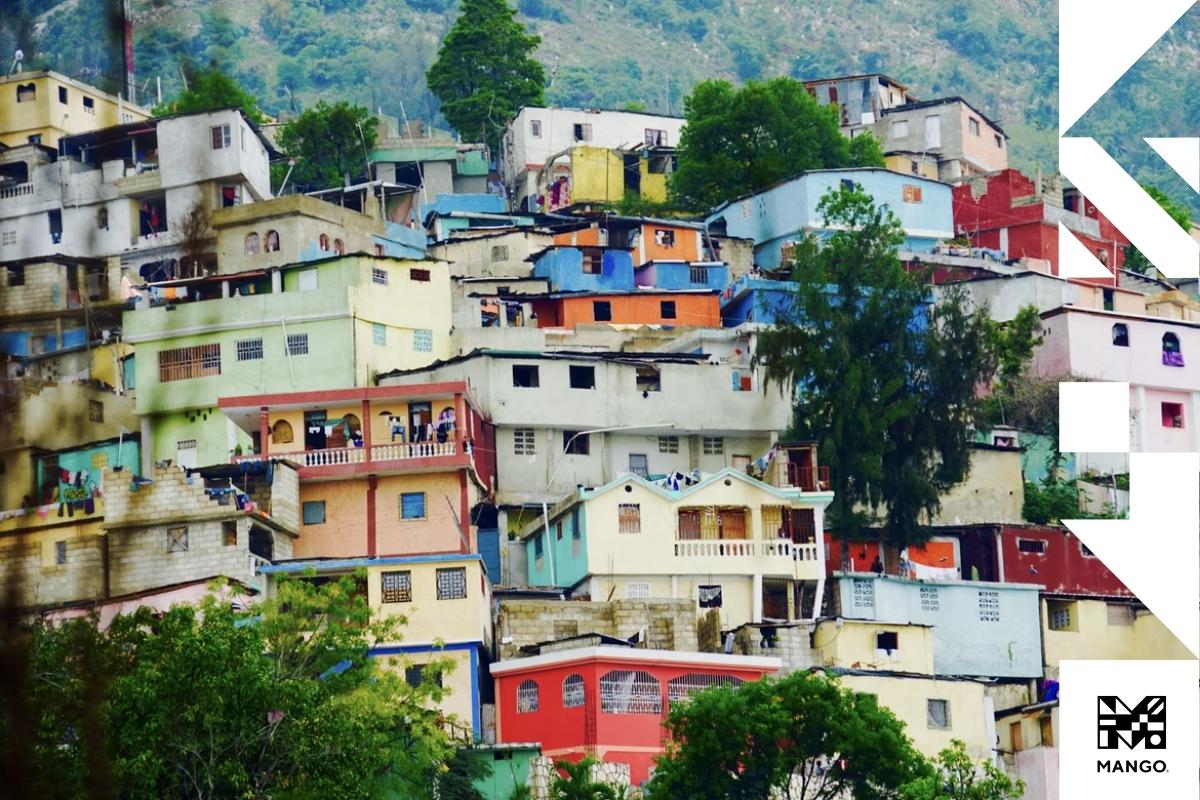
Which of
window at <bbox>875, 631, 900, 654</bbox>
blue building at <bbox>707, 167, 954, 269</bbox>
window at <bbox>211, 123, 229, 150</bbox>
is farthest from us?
blue building at <bbox>707, 167, 954, 269</bbox>

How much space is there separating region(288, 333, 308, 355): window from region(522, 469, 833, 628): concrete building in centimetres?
728

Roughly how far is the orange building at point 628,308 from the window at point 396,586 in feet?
48.0

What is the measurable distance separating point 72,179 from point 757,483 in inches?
983

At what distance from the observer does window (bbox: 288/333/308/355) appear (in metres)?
41.8

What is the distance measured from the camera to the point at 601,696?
101 ft

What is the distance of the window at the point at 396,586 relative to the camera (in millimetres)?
33188

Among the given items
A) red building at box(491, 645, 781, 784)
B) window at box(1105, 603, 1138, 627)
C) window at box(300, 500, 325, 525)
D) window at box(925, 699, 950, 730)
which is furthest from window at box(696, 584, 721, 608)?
window at box(1105, 603, 1138, 627)

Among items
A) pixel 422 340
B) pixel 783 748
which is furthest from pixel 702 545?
pixel 783 748

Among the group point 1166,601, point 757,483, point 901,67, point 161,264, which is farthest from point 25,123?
point 901,67

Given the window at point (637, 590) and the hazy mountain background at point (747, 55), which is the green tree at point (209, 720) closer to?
the window at point (637, 590)

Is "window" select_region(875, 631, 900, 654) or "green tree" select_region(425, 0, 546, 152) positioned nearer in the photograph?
"window" select_region(875, 631, 900, 654)

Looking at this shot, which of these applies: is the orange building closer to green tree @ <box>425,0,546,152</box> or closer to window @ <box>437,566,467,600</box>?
window @ <box>437,566,467,600</box>

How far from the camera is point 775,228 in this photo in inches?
2163

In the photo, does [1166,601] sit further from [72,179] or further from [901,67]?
[901,67]
